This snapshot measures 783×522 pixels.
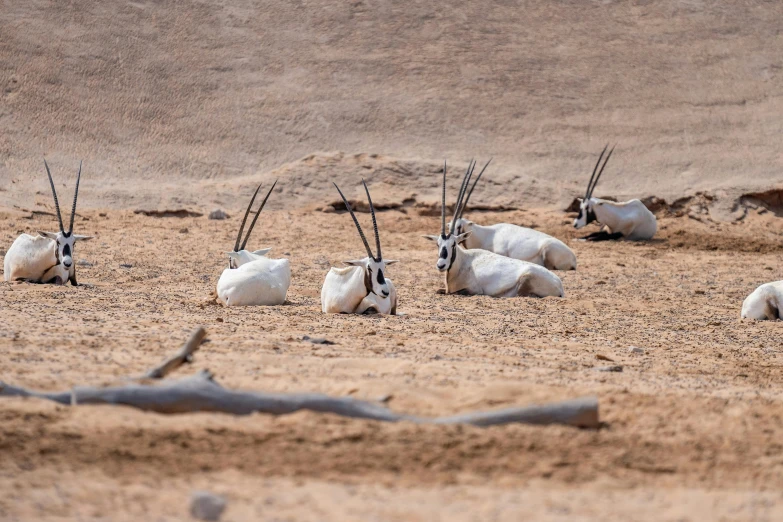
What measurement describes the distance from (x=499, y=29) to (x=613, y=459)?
80.9ft

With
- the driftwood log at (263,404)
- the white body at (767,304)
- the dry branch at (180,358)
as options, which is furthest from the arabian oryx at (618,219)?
the driftwood log at (263,404)

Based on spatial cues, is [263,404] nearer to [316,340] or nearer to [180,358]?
[180,358]

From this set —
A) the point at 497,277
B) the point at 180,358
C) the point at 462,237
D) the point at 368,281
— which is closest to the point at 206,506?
the point at 180,358

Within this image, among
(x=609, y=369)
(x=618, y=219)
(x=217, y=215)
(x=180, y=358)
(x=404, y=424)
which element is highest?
(x=217, y=215)

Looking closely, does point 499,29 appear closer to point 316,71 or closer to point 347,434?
→ point 316,71

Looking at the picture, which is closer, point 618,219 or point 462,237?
point 462,237

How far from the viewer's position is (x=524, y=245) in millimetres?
11773

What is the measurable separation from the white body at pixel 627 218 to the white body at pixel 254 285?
25.1ft

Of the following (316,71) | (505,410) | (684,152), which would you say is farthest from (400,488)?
(316,71)

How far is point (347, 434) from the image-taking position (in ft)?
12.0

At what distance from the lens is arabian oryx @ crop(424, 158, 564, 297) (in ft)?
30.3

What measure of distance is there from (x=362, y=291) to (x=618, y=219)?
8029mm

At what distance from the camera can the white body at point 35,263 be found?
877 centimetres

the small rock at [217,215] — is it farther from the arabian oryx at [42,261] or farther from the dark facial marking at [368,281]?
the dark facial marking at [368,281]
